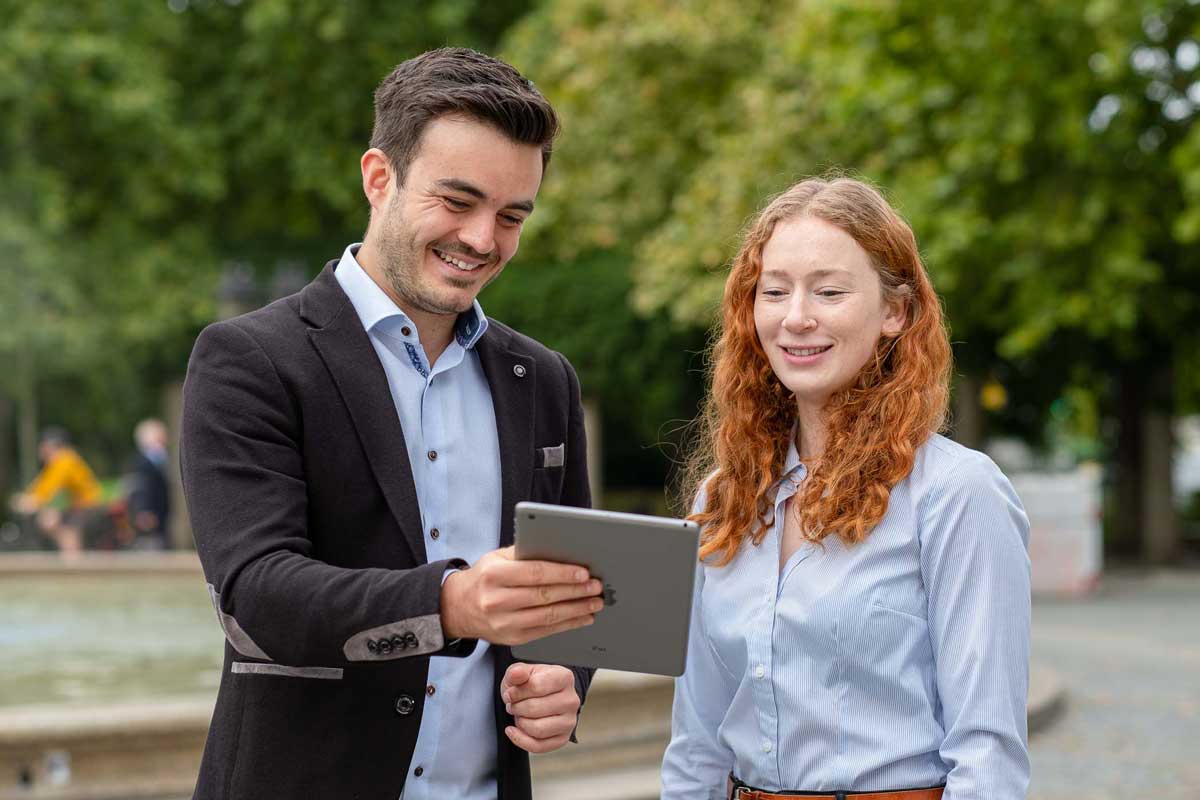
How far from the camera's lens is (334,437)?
251cm

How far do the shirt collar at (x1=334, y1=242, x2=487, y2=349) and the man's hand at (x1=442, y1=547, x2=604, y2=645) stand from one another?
58 centimetres

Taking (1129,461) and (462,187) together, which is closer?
(462,187)

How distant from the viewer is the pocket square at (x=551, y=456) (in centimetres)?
280

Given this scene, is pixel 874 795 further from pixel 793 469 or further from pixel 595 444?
pixel 595 444

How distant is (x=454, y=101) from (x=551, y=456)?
67 centimetres

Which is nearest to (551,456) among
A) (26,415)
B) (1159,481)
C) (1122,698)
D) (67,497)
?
(1122,698)

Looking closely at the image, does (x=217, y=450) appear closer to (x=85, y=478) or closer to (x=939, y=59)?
(x=939, y=59)

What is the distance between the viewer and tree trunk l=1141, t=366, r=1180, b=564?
21734mm

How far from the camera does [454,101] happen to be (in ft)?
8.25

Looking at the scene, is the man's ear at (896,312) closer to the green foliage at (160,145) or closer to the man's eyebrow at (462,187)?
the man's eyebrow at (462,187)

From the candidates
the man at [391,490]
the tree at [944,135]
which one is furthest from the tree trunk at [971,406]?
the man at [391,490]

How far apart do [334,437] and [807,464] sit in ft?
2.81

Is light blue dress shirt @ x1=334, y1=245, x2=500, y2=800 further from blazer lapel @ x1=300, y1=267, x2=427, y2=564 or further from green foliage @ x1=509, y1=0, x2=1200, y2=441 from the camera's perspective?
green foliage @ x1=509, y1=0, x2=1200, y2=441

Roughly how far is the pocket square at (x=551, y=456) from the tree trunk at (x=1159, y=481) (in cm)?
2044
